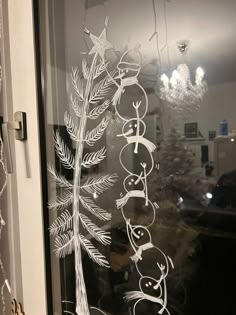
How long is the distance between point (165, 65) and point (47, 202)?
1.50ft

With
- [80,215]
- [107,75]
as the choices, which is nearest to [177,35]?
[107,75]

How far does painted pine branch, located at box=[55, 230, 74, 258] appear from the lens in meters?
0.71

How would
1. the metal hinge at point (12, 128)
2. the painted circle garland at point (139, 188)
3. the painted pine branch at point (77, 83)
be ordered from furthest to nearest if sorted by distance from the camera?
the metal hinge at point (12, 128)
the painted pine branch at point (77, 83)
the painted circle garland at point (139, 188)

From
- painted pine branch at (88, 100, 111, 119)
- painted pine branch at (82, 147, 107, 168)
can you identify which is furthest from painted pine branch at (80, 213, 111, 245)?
painted pine branch at (88, 100, 111, 119)

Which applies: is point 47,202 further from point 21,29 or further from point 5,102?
point 21,29

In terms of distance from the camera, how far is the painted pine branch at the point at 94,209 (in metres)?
0.64

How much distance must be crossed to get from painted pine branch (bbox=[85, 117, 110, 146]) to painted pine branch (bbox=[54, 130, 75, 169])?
7 centimetres

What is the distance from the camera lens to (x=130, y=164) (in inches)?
23.1

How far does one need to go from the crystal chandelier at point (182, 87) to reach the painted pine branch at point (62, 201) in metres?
0.34

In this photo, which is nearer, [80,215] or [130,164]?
[130,164]

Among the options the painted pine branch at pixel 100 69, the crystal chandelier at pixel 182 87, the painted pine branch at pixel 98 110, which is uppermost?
the painted pine branch at pixel 100 69

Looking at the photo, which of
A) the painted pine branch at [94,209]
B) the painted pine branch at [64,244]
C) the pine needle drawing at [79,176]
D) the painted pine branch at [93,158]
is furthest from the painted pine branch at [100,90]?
the painted pine branch at [64,244]

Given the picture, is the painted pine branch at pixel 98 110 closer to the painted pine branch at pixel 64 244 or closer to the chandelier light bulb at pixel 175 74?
the chandelier light bulb at pixel 175 74

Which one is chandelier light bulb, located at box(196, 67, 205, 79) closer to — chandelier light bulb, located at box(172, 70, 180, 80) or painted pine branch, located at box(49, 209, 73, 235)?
chandelier light bulb, located at box(172, 70, 180, 80)
